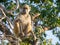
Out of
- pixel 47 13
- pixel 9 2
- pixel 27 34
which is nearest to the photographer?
pixel 27 34

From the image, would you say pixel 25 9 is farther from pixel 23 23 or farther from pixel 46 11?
pixel 46 11

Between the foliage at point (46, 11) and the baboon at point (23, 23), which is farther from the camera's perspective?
the foliage at point (46, 11)

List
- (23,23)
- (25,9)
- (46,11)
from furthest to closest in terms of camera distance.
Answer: (46,11) → (23,23) → (25,9)

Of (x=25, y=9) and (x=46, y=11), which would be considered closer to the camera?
(x=25, y=9)

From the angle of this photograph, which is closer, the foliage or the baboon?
the baboon

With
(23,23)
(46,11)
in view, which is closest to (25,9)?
(23,23)

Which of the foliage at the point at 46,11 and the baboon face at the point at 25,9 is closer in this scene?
the baboon face at the point at 25,9

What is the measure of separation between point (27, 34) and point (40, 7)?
257cm

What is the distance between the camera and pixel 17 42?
5070 millimetres

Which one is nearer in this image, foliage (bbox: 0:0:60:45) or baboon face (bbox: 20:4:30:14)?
baboon face (bbox: 20:4:30:14)

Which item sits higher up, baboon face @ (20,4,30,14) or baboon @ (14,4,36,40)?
baboon face @ (20,4,30,14)

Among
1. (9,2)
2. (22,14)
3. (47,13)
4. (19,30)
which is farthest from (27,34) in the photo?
(9,2)

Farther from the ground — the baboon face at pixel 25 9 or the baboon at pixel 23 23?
the baboon face at pixel 25 9

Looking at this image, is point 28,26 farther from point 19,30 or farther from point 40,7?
point 40,7
